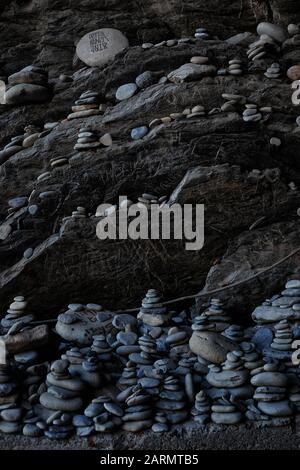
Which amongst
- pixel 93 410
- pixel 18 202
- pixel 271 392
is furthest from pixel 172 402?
pixel 18 202

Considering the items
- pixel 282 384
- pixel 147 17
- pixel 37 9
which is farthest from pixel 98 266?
pixel 37 9

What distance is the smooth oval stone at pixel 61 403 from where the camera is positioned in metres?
2.96

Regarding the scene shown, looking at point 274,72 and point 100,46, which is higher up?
point 100,46

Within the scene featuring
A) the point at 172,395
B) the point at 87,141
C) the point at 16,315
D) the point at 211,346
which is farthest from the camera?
the point at 87,141

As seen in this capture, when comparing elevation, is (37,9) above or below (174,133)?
above

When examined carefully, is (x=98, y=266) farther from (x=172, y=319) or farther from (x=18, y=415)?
(x=18, y=415)

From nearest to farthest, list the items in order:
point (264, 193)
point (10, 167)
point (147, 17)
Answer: point (264, 193) < point (10, 167) < point (147, 17)

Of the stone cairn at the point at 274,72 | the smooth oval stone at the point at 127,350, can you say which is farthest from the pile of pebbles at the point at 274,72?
the smooth oval stone at the point at 127,350

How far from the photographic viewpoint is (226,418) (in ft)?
9.21

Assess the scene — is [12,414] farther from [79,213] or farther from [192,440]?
[79,213]

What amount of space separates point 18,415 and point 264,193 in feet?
7.55

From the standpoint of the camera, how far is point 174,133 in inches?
172

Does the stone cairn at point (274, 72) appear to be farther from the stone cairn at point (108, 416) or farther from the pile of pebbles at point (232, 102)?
the stone cairn at point (108, 416)

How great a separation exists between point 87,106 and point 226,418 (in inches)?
122
